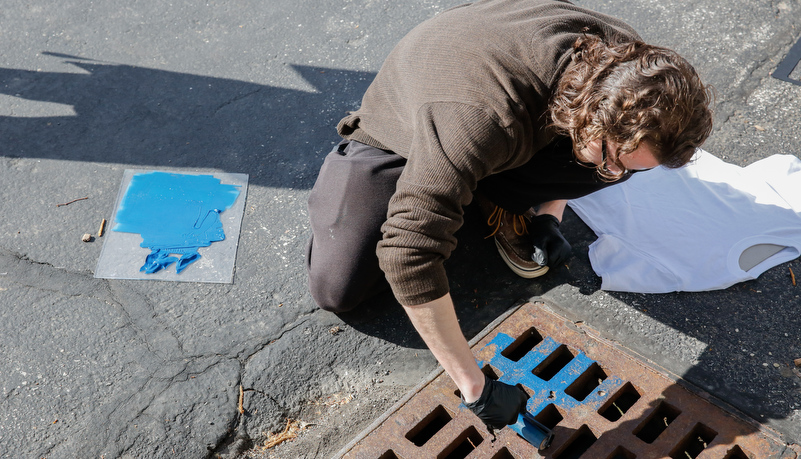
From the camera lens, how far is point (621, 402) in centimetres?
180

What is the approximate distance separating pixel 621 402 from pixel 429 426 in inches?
22.5

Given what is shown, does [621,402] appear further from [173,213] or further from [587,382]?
[173,213]

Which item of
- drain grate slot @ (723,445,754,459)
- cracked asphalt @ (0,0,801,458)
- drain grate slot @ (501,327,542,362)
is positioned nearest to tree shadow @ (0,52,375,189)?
cracked asphalt @ (0,0,801,458)

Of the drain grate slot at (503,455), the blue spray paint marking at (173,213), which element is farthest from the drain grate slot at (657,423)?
the blue spray paint marking at (173,213)

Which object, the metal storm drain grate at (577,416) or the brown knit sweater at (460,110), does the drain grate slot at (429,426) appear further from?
the brown knit sweater at (460,110)

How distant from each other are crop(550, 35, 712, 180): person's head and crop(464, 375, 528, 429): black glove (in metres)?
0.60

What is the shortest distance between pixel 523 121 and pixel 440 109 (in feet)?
0.68

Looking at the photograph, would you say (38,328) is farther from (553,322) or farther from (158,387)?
(553,322)

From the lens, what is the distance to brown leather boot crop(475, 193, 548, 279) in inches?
81.6

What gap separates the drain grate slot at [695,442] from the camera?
162 centimetres

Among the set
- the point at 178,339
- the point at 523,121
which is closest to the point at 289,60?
the point at 178,339

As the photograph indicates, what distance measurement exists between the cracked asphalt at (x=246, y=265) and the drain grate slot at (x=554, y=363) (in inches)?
6.5

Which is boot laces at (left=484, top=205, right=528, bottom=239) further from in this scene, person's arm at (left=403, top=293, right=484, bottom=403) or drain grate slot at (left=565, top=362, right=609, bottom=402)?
person's arm at (left=403, top=293, right=484, bottom=403)

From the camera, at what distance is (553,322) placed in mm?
1931
